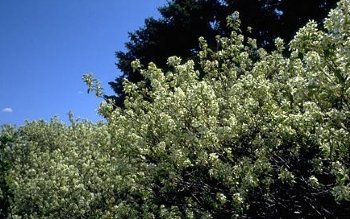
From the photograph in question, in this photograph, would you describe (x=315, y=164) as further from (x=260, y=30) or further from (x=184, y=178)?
(x=260, y=30)

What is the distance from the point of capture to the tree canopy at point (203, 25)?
80.4 feet

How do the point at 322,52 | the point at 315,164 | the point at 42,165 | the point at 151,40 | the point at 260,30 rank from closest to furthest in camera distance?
the point at 322,52
the point at 315,164
the point at 42,165
the point at 260,30
the point at 151,40

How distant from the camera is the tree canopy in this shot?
80.4 ft

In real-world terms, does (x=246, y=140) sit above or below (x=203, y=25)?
below

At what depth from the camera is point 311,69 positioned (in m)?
6.05

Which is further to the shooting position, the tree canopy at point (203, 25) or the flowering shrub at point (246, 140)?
the tree canopy at point (203, 25)

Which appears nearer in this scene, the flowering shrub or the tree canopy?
the flowering shrub

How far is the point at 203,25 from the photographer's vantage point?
2688 centimetres

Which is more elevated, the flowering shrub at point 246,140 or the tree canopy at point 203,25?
the tree canopy at point 203,25

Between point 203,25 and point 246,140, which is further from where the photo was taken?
point 203,25

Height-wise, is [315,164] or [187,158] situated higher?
[187,158]

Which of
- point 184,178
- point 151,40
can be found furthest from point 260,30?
point 184,178

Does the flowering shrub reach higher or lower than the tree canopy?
lower

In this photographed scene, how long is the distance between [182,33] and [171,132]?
735 inches
